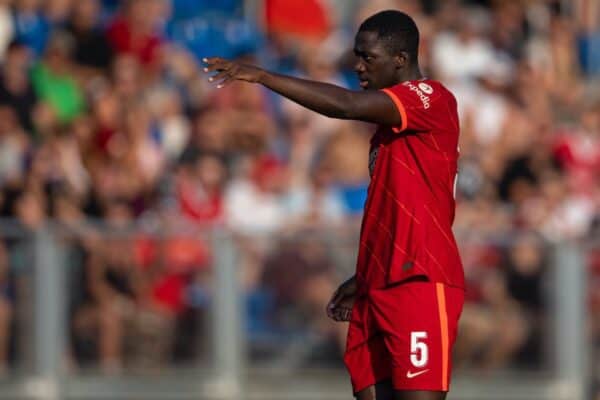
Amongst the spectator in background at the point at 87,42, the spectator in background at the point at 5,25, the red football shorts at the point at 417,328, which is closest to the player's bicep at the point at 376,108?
the red football shorts at the point at 417,328

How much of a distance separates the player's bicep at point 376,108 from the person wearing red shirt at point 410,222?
8 cm

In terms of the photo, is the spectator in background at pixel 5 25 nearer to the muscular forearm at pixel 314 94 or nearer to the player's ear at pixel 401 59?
the player's ear at pixel 401 59

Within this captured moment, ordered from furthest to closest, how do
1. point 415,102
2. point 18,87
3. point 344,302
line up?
point 18,87 < point 344,302 < point 415,102

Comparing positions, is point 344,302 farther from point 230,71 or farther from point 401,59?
point 230,71

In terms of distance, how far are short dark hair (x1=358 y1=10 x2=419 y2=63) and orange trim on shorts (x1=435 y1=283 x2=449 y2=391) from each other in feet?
3.39

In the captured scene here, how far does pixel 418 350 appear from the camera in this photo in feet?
23.5

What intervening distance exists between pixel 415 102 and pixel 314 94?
0.54 m

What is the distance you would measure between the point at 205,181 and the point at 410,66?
7142mm

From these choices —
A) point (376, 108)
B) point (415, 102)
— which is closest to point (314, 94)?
point (376, 108)

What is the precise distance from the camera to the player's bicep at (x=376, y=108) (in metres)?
6.67

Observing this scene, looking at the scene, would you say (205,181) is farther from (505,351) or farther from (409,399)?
(409,399)

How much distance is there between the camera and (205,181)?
14.1 meters

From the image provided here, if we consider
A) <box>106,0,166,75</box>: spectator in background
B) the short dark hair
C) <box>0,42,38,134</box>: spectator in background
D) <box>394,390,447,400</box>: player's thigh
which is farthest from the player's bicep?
<box>106,0,166,75</box>: spectator in background

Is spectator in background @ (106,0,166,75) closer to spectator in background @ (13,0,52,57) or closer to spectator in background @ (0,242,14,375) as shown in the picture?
spectator in background @ (13,0,52,57)
